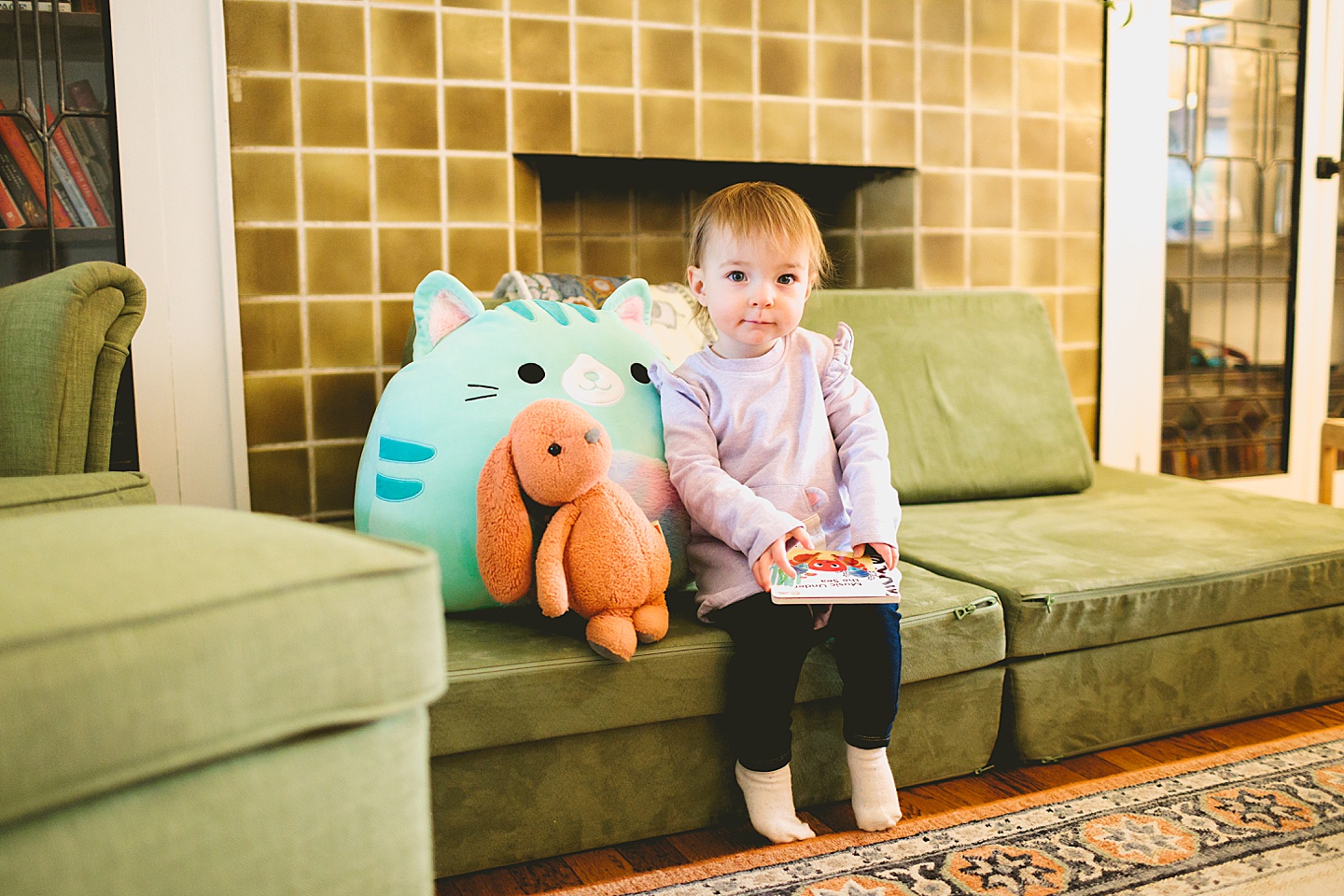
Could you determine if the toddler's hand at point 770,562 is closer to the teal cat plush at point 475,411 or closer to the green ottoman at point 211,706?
the teal cat plush at point 475,411

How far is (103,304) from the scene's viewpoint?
4.31 ft

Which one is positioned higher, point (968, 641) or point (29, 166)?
point (29, 166)

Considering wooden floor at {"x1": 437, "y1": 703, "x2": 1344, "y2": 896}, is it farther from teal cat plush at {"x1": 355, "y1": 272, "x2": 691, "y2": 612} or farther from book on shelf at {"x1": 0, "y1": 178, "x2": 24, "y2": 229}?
book on shelf at {"x1": 0, "y1": 178, "x2": 24, "y2": 229}

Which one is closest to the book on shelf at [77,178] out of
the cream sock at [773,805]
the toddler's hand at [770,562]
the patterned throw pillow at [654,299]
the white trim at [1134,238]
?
the patterned throw pillow at [654,299]

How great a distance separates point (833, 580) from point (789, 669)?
0.44ft

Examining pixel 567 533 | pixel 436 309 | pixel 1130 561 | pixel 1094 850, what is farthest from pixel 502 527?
pixel 1130 561

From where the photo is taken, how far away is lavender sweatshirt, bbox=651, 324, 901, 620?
1.30 m

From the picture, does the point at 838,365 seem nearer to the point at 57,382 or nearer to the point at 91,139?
the point at 57,382

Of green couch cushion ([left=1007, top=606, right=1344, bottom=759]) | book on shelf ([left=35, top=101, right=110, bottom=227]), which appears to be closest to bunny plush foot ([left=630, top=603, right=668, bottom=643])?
green couch cushion ([left=1007, top=606, right=1344, bottom=759])

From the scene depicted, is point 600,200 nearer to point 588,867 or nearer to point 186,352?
point 186,352

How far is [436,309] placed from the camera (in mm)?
1443

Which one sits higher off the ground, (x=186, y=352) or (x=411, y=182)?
(x=411, y=182)

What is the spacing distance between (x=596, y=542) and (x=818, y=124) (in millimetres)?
1513

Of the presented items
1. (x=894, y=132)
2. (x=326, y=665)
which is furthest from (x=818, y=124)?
(x=326, y=665)
